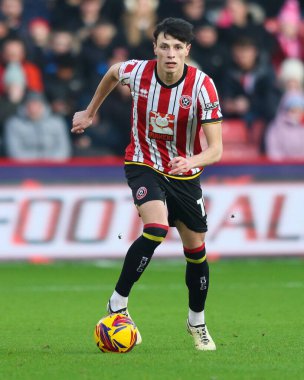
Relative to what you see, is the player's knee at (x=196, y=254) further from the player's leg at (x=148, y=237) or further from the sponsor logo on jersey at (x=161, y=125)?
the sponsor logo on jersey at (x=161, y=125)

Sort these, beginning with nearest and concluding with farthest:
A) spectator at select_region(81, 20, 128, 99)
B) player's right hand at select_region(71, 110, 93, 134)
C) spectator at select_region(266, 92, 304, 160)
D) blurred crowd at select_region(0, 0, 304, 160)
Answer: player's right hand at select_region(71, 110, 93, 134) < blurred crowd at select_region(0, 0, 304, 160) < spectator at select_region(266, 92, 304, 160) < spectator at select_region(81, 20, 128, 99)

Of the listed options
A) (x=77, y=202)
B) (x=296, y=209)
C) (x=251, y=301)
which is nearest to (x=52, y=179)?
(x=77, y=202)

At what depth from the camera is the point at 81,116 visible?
8.19 meters

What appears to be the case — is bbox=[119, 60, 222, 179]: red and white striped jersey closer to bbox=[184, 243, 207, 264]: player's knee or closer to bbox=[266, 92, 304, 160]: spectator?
bbox=[184, 243, 207, 264]: player's knee

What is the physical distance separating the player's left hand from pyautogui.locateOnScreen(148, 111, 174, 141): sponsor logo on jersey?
0.59 meters

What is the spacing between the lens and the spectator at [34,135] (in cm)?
1583

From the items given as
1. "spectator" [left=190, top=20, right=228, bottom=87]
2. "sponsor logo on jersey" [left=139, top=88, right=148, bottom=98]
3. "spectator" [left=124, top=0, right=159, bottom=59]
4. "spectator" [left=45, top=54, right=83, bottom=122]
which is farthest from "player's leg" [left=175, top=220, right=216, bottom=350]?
"spectator" [left=190, top=20, right=228, bottom=87]

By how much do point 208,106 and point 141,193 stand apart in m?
0.71

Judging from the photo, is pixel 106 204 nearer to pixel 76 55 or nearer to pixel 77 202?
pixel 77 202

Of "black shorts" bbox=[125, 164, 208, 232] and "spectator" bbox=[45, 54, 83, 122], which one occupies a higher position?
"black shorts" bbox=[125, 164, 208, 232]

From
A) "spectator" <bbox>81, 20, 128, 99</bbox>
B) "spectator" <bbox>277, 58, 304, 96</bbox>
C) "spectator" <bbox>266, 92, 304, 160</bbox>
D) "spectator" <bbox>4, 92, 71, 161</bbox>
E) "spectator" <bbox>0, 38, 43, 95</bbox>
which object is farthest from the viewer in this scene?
"spectator" <bbox>277, 58, 304, 96</bbox>

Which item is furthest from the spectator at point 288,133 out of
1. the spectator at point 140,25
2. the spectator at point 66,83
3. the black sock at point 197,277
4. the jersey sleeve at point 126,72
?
the jersey sleeve at point 126,72

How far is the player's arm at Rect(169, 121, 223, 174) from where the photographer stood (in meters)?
7.25

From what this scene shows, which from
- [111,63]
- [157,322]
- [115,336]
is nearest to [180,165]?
[115,336]
